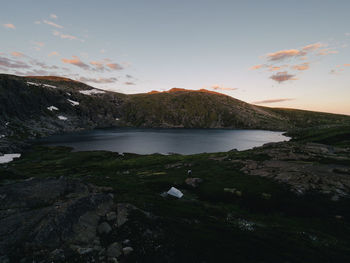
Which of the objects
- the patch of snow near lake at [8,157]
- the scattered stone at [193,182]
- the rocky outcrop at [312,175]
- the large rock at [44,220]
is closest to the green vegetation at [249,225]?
the scattered stone at [193,182]

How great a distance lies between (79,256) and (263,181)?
122 feet

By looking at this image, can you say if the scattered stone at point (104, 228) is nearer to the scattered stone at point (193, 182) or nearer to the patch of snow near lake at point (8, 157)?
the scattered stone at point (193, 182)

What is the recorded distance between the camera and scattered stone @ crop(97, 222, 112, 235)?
15.5 metres

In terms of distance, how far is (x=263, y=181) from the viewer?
39719mm

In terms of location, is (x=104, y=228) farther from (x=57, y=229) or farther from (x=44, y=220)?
Answer: (x=44, y=220)

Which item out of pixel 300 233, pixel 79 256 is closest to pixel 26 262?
pixel 79 256

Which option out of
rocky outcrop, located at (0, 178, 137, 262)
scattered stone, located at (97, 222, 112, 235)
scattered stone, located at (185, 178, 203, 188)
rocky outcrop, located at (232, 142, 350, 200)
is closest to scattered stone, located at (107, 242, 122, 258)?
rocky outcrop, located at (0, 178, 137, 262)

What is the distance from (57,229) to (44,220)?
6.31 ft

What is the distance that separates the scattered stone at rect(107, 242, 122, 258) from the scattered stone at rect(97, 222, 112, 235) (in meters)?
1.89

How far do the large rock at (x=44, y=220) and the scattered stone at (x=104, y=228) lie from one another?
1.30ft

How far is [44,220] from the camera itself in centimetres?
1572

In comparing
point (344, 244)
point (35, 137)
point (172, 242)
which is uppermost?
point (172, 242)

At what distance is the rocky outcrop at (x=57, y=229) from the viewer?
505 inches

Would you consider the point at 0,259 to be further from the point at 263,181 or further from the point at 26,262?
the point at 263,181
